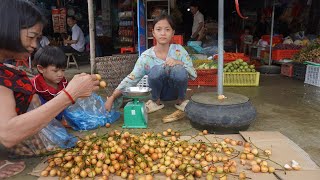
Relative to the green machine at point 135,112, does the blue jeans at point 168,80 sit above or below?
above

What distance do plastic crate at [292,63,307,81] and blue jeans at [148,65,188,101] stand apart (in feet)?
10.5

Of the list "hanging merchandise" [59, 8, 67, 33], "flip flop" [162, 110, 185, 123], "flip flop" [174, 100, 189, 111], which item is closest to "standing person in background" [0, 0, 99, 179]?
"flip flop" [162, 110, 185, 123]

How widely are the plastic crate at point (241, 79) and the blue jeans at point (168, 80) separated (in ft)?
5.91

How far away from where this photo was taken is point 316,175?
204 cm

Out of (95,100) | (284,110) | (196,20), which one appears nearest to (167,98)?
(95,100)

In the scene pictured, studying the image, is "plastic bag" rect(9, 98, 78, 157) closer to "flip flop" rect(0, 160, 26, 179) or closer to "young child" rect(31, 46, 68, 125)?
"flip flop" rect(0, 160, 26, 179)

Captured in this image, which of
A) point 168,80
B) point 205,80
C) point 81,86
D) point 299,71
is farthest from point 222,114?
point 299,71

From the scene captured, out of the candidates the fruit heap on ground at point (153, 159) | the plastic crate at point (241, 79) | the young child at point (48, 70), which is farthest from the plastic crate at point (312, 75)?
the young child at point (48, 70)

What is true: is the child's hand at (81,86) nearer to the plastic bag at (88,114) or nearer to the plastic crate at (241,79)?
the plastic bag at (88,114)

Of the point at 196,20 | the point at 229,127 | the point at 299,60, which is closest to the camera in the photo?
the point at 229,127

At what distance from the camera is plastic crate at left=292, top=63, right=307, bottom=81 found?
18.8 feet

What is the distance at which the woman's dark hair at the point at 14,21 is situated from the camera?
5.60ft

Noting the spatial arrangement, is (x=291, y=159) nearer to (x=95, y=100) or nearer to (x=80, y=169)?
(x=80, y=169)

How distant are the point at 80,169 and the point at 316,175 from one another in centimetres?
169
